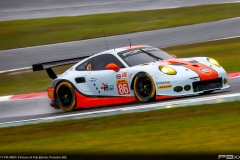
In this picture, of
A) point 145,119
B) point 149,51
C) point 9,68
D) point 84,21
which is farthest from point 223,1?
point 145,119

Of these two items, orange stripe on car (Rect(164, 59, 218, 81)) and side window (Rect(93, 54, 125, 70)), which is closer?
orange stripe on car (Rect(164, 59, 218, 81))

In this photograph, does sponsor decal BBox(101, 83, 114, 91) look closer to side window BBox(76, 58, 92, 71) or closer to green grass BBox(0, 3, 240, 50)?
side window BBox(76, 58, 92, 71)

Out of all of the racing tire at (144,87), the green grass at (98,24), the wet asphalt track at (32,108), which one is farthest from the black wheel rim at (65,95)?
the green grass at (98,24)

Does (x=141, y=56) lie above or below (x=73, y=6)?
below

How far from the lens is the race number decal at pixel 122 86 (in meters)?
11.1

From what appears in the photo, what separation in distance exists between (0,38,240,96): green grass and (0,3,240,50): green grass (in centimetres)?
414

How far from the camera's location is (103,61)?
11680 millimetres

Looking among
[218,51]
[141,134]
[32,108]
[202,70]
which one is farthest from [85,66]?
[218,51]

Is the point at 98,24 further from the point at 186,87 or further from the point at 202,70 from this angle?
the point at 186,87

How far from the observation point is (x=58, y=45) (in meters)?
22.6

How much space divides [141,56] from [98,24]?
14.8m

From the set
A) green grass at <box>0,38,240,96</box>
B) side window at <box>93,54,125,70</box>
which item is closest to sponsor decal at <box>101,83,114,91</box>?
side window at <box>93,54,125,70</box>

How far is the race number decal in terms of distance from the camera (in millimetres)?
11052

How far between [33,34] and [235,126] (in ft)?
61.2
